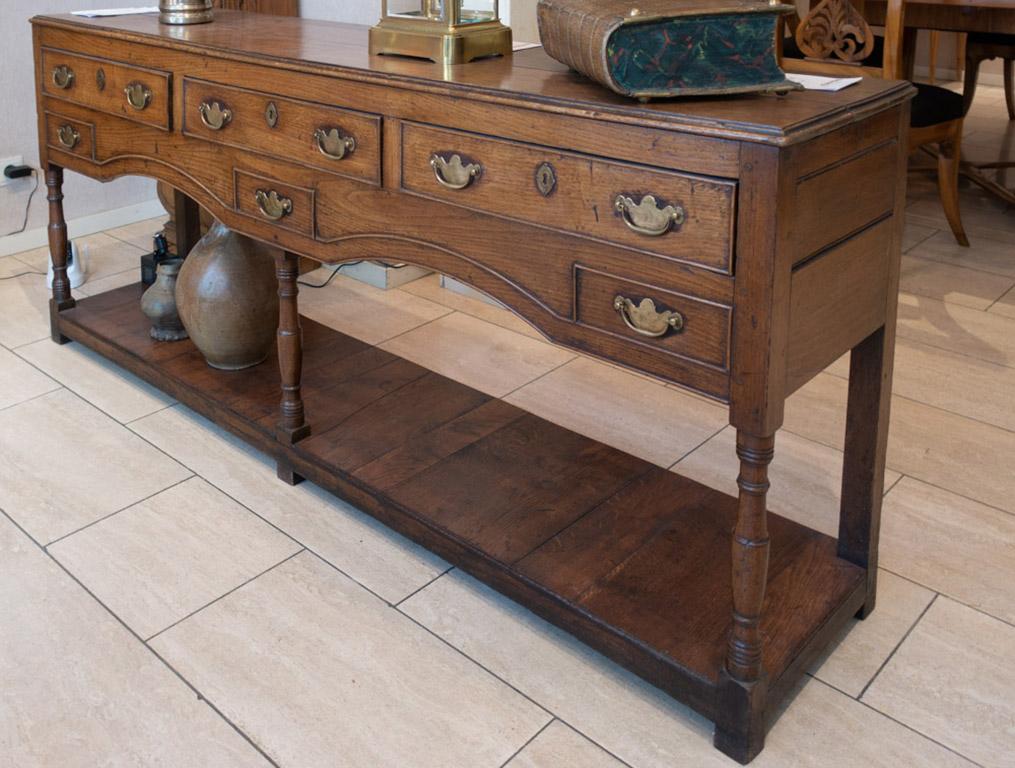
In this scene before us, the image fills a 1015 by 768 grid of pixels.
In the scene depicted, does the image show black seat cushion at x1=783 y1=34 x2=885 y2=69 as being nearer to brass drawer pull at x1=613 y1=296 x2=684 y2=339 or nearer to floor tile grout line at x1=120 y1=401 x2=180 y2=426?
floor tile grout line at x1=120 y1=401 x2=180 y2=426

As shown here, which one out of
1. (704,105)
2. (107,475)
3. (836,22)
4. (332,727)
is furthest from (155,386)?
(836,22)

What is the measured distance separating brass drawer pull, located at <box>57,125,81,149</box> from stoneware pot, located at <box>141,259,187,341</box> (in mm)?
331

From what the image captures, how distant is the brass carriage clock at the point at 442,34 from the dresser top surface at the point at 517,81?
0.02m

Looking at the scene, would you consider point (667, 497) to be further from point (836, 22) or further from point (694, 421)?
point (836, 22)

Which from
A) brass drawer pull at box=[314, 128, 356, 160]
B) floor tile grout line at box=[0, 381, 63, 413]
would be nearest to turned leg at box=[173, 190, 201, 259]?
floor tile grout line at box=[0, 381, 63, 413]

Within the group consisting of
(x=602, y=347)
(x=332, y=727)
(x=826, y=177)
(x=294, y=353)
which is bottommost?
(x=332, y=727)

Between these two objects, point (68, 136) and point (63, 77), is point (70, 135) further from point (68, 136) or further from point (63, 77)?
point (63, 77)

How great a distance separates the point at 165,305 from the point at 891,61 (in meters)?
2.12

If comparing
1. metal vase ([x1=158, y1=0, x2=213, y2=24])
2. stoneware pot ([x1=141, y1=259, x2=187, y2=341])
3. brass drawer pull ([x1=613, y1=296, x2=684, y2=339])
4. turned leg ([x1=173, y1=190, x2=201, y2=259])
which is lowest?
stoneware pot ([x1=141, y1=259, x2=187, y2=341])

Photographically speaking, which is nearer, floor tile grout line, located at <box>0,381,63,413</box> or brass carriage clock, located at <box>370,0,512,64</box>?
brass carriage clock, located at <box>370,0,512,64</box>

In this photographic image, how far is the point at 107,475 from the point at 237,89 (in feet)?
2.72

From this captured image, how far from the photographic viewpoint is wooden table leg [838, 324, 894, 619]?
1.56 m

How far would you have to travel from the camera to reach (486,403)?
2.22 m

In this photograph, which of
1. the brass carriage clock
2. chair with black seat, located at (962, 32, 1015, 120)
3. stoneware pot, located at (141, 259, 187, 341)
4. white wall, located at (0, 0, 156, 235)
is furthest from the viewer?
chair with black seat, located at (962, 32, 1015, 120)
